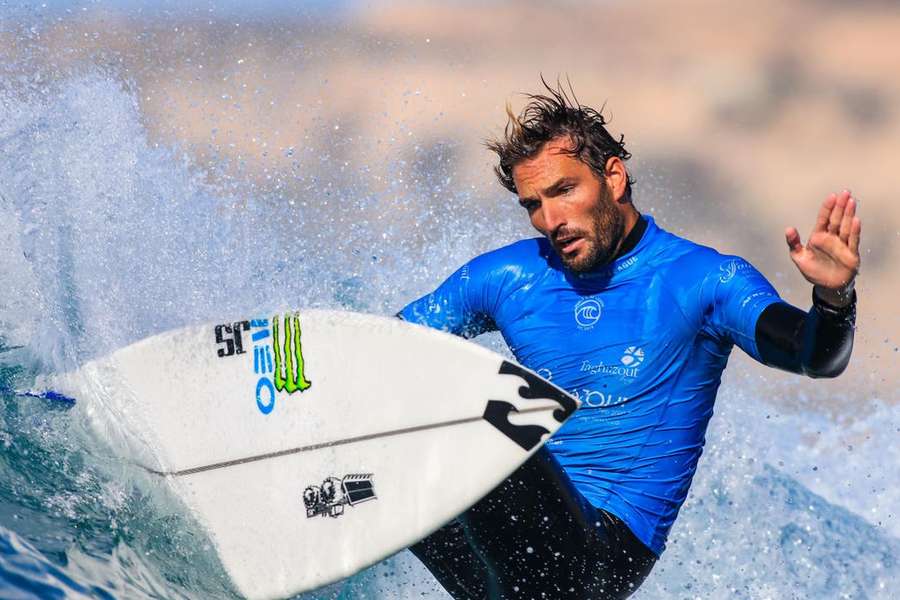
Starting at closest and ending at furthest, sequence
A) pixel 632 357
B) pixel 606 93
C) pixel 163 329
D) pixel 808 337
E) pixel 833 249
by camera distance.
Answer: pixel 833 249 < pixel 808 337 < pixel 632 357 < pixel 163 329 < pixel 606 93

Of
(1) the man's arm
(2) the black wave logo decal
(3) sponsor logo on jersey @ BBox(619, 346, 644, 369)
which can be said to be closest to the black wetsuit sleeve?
(1) the man's arm

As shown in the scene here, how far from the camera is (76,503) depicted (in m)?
4.42

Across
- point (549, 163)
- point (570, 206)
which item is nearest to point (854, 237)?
point (570, 206)

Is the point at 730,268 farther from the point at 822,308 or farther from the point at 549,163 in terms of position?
the point at 549,163

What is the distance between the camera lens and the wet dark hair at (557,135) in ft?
13.2

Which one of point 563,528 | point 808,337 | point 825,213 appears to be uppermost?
point 825,213

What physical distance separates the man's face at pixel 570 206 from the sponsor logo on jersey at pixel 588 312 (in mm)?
118

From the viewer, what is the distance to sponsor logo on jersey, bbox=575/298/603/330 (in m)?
4.03

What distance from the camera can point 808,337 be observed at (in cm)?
346

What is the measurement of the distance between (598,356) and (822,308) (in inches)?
32.7

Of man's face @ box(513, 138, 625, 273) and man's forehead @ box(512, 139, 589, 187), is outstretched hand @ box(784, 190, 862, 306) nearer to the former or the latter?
man's face @ box(513, 138, 625, 273)

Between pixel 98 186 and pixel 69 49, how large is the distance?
5.69 metres

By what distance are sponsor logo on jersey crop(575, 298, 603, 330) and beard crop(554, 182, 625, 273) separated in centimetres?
11

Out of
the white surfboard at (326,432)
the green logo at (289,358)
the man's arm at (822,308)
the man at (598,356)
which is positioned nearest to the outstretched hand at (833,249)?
the man's arm at (822,308)
